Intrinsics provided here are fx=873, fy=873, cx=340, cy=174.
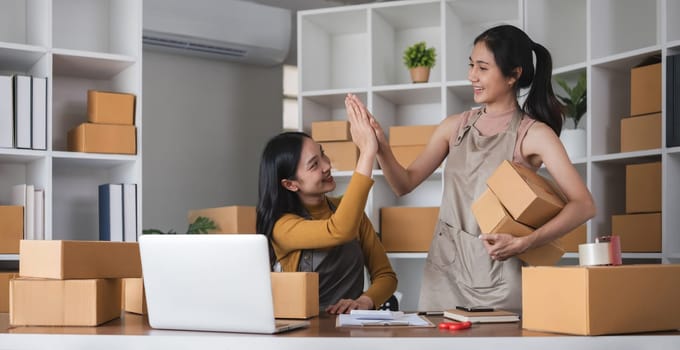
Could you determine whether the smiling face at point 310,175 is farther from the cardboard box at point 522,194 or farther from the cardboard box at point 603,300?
the cardboard box at point 603,300

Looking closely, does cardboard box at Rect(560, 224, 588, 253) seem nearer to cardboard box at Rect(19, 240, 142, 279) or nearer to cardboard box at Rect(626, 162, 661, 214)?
cardboard box at Rect(626, 162, 661, 214)

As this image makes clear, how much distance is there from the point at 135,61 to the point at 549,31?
1.86m

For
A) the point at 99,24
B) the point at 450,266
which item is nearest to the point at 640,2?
the point at 450,266

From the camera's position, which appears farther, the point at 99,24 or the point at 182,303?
the point at 99,24

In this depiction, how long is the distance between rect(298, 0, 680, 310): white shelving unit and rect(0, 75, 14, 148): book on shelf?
143 centimetres

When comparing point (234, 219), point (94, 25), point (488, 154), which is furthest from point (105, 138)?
point (488, 154)

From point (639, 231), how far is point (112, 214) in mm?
2144

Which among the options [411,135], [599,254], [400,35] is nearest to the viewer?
[599,254]

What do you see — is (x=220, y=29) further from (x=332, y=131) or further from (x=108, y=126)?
(x=108, y=126)

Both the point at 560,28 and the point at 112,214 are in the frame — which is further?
the point at 560,28

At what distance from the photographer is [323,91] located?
4316mm

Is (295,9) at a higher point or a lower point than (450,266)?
higher

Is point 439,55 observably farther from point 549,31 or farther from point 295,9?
point 295,9

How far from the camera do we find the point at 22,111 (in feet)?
11.4
